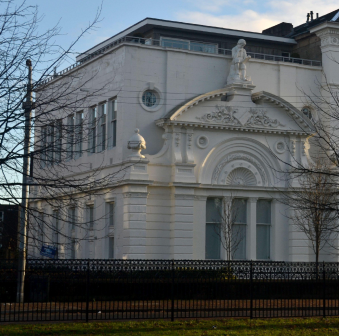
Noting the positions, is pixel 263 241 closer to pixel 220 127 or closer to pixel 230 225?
pixel 230 225

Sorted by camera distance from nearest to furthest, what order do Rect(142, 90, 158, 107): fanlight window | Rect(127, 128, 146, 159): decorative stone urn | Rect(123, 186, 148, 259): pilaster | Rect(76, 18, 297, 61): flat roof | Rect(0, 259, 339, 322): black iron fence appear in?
Answer: Rect(0, 259, 339, 322): black iron fence, Rect(123, 186, 148, 259): pilaster, Rect(127, 128, 146, 159): decorative stone urn, Rect(142, 90, 158, 107): fanlight window, Rect(76, 18, 297, 61): flat roof

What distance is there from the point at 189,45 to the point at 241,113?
18.9 feet

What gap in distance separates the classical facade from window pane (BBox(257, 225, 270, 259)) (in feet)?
0.20

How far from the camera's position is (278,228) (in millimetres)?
37250

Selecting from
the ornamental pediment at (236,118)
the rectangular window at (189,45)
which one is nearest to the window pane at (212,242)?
the ornamental pediment at (236,118)

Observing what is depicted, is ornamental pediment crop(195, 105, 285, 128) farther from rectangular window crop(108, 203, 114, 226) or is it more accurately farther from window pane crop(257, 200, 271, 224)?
rectangular window crop(108, 203, 114, 226)

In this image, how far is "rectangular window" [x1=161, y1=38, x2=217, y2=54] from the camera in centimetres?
3897

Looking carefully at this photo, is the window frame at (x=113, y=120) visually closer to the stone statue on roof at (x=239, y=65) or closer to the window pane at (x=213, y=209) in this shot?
the window pane at (x=213, y=209)

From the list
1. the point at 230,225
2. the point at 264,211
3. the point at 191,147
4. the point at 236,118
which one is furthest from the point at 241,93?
the point at 230,225

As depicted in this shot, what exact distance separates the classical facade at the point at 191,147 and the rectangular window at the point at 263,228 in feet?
0.19

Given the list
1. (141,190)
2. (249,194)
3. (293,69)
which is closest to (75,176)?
(141,190)

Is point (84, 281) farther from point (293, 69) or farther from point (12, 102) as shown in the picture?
point (293, 69)

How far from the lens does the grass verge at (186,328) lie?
18.3 m

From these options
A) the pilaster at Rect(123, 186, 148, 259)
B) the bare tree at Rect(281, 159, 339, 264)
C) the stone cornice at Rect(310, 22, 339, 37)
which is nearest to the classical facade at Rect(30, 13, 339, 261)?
the pilaster at Rect(123, 186, 148, 259)
